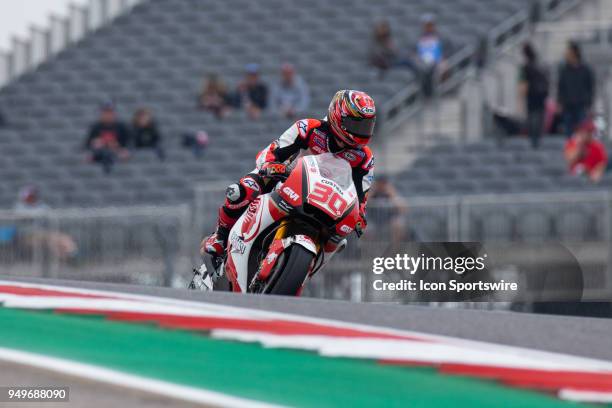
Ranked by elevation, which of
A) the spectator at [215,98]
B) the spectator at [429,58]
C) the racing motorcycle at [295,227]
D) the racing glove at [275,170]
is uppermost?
the spectator at [429,58]

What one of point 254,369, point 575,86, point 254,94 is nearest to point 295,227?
point 254,369

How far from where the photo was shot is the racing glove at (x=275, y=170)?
341 inches

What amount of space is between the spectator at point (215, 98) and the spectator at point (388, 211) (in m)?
5.60

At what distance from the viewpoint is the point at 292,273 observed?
7.95 m

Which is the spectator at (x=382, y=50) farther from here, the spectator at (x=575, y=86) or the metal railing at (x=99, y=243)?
the metal railing at (x=99, y=243)

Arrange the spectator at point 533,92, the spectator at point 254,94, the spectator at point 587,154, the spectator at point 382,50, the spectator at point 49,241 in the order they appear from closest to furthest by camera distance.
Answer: the spectator at point 49,241
the spectator at point 587,154
the spectator at point 533,92
the spectator at point 254,94
the spectator at point 382,50

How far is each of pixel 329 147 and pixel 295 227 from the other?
66cm

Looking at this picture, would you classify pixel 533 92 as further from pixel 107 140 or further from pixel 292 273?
pixel 292 273

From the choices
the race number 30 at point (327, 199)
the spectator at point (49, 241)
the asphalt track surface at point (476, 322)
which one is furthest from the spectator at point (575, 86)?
the asphalt track surface at point (476, 322)

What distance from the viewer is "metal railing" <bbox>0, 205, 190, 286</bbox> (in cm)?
1433

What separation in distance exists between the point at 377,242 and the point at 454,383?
8912 millimetres

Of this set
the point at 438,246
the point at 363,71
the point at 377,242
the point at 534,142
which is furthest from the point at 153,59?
the point at 438,246

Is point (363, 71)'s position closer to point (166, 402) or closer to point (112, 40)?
point (112, 40)
